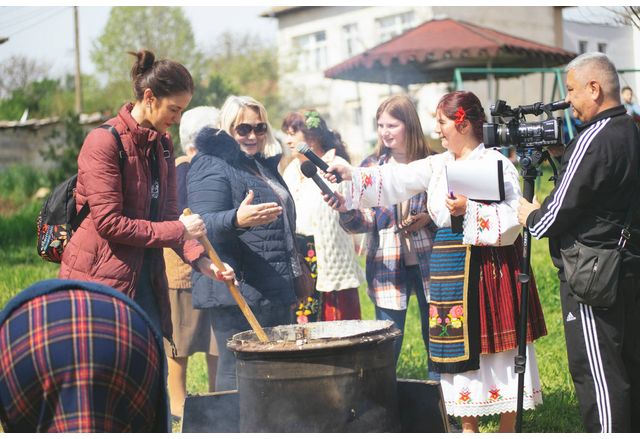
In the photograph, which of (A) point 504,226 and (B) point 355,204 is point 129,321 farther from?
(B) point 355,204

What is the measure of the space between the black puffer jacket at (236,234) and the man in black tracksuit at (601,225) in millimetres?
1474

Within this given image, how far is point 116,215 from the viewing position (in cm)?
400

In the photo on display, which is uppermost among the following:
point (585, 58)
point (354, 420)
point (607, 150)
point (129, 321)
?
point (585, 58)

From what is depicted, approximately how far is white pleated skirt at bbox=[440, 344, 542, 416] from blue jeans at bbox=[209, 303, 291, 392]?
1018mm

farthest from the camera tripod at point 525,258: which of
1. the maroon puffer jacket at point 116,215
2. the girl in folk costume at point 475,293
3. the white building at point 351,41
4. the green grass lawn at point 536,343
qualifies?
the white building at point 351,41

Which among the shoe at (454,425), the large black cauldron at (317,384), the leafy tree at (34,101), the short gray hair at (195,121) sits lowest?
the shoe at (454,425)

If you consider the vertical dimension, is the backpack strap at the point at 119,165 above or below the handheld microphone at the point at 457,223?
above

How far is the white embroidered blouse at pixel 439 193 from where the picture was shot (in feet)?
14.9

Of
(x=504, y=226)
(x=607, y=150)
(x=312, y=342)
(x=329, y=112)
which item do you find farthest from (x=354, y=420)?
(x=329, y=112)

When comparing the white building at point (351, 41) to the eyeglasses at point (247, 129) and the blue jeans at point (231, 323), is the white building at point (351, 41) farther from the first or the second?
the blue jeans at point (231, 323)

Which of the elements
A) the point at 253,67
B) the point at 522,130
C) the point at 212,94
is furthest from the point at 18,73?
the point at 253,67

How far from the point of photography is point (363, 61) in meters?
14.0

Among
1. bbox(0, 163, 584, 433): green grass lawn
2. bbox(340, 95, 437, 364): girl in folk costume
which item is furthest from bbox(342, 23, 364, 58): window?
bbox(340, 95, 437, 364): girl in folk costume

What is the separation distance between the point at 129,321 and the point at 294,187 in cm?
424
